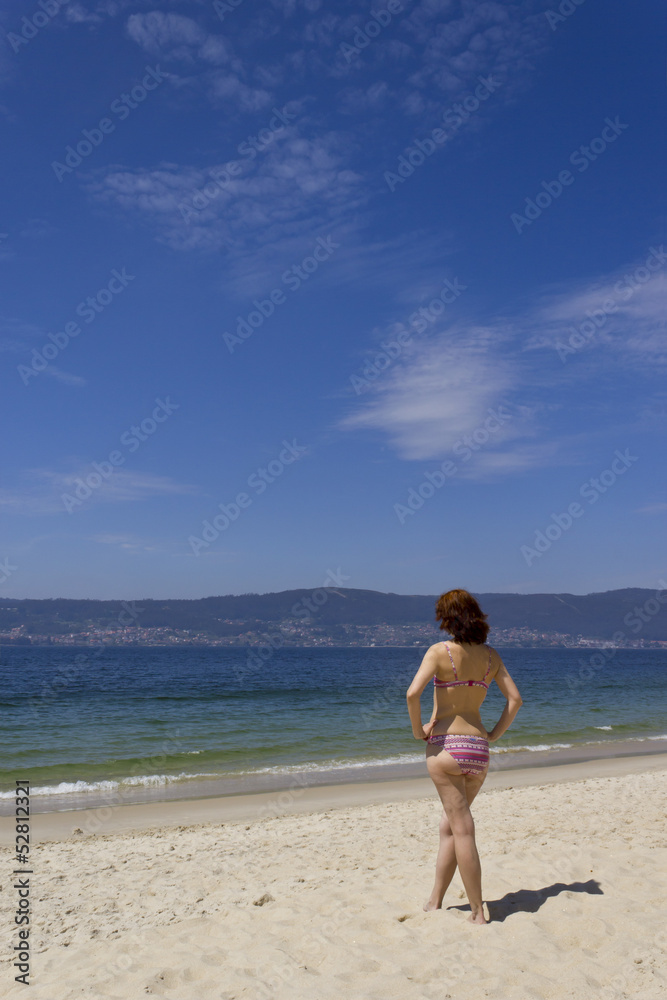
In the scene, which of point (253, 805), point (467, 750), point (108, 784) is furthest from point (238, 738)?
point (467, 750)

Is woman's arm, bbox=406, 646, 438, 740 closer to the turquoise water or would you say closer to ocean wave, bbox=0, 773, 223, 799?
ocean wave, bbox=0, 773, 223, 799

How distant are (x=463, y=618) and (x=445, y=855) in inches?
65.7

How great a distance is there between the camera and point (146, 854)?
282 inches

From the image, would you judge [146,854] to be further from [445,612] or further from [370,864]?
[445,612]

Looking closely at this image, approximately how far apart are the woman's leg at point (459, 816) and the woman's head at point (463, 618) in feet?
2.50

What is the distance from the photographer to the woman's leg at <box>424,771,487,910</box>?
4.17 metres

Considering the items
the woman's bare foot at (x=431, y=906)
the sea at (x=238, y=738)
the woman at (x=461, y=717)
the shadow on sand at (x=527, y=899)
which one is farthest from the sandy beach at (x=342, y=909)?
the sea at (x=238, y=738)

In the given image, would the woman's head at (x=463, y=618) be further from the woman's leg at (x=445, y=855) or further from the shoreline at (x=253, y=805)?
the shoreline at (x=253, y=805)

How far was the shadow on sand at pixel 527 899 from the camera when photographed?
14.9 ft

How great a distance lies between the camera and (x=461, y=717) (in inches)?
163

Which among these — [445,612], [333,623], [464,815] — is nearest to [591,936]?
[464,815]

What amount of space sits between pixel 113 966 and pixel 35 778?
9938 mm

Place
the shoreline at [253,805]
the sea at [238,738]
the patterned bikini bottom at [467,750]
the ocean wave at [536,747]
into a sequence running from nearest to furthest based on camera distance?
1. the patterned bikini bottom at [467,750]
2. the shoreline at [253,805]
3. the sea at [238,738]
4. the ocean wave at [536,747]

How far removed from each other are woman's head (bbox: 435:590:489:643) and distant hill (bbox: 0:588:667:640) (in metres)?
120
